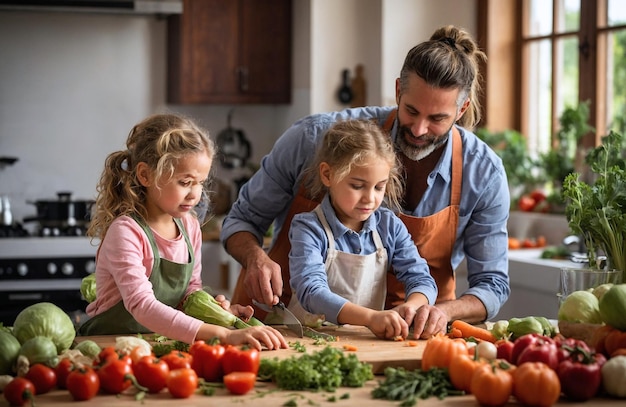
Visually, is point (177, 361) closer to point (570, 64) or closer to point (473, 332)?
point (473, 332)

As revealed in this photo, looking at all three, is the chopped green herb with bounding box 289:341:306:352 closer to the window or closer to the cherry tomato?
the cherry tomato

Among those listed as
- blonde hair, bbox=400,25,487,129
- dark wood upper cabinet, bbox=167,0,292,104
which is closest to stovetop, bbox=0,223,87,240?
dark wood upper cabinet, bbox=167,0,292,104

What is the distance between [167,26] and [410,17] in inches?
59.8

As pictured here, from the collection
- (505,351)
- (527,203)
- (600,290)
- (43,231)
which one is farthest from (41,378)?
(527,203)

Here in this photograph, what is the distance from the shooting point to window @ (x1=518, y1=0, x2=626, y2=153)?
4.80 meters

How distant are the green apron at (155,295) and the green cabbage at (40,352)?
0.43 m

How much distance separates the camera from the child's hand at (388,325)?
2273 mm

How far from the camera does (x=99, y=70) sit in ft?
18.8

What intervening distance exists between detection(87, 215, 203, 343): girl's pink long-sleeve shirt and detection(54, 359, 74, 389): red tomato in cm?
31

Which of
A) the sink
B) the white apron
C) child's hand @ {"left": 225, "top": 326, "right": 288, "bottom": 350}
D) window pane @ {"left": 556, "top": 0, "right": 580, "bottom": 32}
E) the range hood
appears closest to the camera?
child's hand @ {"left": 225, "top": 326, "right": 288, "bottom": 350}

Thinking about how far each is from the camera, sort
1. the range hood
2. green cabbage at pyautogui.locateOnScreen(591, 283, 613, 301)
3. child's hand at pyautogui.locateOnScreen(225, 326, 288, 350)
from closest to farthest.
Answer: child's hand at pyautogui.locateOnScreen(225, 326, 288, 350) → green cabbage at pyautogui.locateOnScreen(591, 283, 613, 301) → the range hood

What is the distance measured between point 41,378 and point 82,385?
12 cm

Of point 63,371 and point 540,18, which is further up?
point 540,18

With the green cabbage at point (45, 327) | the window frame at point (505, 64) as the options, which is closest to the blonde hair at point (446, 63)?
the green cabbage at point (45, 327)
